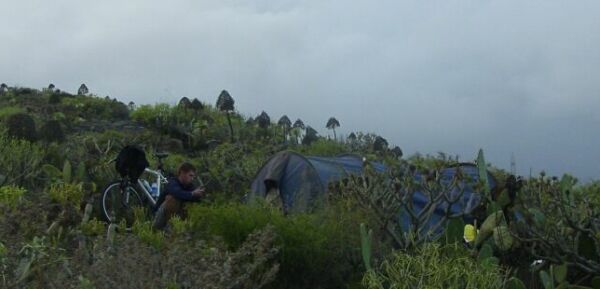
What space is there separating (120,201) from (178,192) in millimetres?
1554

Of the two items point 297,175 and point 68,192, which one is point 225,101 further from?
point 68,192

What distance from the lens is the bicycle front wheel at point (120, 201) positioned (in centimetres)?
1330

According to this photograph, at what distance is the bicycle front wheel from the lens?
43.7ft

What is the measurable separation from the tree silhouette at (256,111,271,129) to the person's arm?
553 inches

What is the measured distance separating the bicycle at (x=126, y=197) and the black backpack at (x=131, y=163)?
0.10 metres

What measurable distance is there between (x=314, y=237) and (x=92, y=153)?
1037 centimetres

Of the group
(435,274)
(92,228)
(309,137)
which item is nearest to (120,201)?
(92,228)

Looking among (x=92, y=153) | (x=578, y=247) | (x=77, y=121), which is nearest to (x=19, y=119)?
(x=92, y=153)

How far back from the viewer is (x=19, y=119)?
55.6ft

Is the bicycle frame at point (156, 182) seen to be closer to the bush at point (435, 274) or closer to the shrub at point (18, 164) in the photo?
the shrub at point (18, 164)

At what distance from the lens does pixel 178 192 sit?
12.3 metres

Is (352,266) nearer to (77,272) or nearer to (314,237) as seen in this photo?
(314,237)

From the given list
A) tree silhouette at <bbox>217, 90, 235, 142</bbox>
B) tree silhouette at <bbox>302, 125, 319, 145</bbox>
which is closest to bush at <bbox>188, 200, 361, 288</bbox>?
tree silhouette at <bbox>217, 90, 235, 142</bbox>

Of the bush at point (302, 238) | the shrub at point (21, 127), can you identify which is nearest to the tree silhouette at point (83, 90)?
the shrub at point (21, 127)
